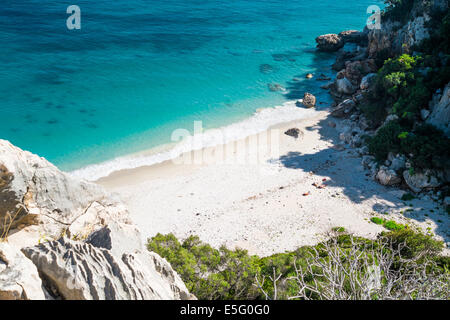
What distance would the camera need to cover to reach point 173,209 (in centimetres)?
2375

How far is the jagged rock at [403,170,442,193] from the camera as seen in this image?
2281 cm

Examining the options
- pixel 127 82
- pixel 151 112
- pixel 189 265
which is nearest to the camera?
pixel 189 265

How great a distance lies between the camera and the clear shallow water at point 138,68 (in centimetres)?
3291

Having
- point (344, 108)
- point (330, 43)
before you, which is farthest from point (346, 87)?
point (330, 43)

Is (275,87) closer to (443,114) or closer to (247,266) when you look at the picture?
(443,114)

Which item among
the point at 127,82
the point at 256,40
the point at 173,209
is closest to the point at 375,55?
the point at 256,40

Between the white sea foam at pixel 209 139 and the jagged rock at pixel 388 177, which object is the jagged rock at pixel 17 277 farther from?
the jagged rock at pixel 388 177

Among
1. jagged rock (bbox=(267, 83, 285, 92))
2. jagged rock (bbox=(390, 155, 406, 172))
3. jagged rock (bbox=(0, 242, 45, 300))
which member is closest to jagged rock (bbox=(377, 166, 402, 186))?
jagged rock (bbox=(390, 155, 406, 172))

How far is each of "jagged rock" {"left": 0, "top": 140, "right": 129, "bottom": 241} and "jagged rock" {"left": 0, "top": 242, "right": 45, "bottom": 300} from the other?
2926 mm

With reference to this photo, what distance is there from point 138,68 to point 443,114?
116ft

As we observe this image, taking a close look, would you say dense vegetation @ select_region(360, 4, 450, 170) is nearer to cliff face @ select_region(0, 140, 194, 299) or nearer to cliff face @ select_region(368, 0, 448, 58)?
cliff face @ select_region(368, 0, 448, 58)
